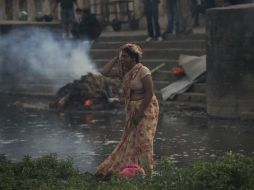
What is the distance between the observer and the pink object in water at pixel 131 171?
351 inches

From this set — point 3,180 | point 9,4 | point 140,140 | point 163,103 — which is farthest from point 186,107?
point 9,4

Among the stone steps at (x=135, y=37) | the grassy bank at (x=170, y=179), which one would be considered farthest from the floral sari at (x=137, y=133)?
the stone steps at (x=135, y=37)

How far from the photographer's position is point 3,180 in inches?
339

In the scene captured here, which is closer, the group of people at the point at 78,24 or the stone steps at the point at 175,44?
the stone steps at the point at 175,44

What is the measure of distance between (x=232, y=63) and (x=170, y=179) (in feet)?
25.8

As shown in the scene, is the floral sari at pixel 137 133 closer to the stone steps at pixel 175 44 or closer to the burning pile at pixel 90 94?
the burning pile at pixel 90 94

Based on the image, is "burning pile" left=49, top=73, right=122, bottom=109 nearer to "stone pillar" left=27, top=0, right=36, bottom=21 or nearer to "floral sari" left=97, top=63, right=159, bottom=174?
"floral sari" left=97, top=63, right=159, bottom=174

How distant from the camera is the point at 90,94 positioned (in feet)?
58.4

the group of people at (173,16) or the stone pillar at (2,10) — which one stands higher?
the group of people at (173,16)

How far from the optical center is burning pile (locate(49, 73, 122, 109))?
17.8 metres

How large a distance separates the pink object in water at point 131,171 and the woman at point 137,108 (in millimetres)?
76

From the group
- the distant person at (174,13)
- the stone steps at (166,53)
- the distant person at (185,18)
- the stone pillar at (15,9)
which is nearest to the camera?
the stone steps at (166,53)

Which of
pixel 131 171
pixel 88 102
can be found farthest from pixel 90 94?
pixel 131 171

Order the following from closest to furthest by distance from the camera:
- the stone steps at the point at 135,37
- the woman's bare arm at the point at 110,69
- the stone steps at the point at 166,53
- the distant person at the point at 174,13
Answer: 1. the woman's bare arm at the point at 110,69
2. the stone steps at the point at 166,53
3. the stone steps at the point at 135,37
4. the distant person at the point at 174,13
